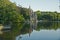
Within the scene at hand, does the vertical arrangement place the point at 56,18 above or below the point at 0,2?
below

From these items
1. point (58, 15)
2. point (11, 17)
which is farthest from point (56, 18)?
point (11, 17)

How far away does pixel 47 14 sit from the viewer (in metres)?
97.6

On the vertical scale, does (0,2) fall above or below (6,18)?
above

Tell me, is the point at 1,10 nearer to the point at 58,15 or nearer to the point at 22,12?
the point at 22,12

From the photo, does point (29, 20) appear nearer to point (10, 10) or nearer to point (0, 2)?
point (10, 10)

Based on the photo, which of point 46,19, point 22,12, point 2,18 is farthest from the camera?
point 46,19

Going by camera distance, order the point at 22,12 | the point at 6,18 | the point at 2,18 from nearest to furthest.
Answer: the point at 2,18 < the point at 6,18 < the point at 22,12

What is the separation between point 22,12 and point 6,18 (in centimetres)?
2270

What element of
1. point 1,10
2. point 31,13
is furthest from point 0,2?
point 31,13

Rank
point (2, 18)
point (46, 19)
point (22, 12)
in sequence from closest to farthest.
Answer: point (2, 18) → point (22, 12) → point (46, 19)

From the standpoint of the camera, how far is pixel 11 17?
1908 inches

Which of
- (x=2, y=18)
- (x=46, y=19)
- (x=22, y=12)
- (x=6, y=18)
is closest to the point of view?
(x=2, y=18)

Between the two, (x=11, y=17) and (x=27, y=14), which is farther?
(x=27, y=14)

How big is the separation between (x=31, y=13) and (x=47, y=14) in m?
26.6
